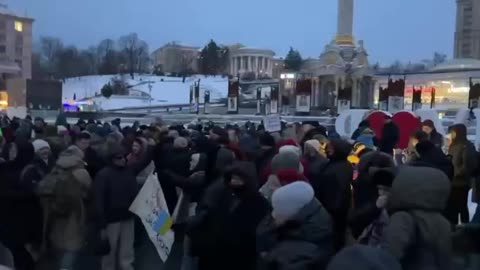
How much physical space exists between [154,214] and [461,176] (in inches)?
188

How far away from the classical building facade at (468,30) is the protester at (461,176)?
111 metres

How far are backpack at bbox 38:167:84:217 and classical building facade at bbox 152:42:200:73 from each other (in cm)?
16166

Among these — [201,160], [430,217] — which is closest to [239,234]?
[430,217]

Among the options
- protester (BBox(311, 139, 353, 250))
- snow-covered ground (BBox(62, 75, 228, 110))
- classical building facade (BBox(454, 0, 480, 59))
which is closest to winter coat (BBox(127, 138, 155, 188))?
protester (BBox(311, 139, 353, 250))

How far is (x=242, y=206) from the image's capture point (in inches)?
224

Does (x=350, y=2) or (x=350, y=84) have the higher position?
(x=350, y=2)

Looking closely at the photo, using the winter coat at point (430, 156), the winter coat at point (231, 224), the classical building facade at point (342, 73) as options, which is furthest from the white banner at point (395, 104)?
the classical building facade at point (342, 73)

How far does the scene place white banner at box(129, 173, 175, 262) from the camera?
7031mm

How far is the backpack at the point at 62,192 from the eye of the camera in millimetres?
6441

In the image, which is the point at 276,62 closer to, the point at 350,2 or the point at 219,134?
the point at 350,2

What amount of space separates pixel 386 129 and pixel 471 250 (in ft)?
27.0

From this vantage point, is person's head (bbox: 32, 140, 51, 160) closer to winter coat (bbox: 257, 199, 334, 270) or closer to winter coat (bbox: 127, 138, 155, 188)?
winter coat (bbox: 127, 138, 155, 188)

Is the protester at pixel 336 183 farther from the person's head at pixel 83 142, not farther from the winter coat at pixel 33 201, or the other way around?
the person's head at pixel 83 142

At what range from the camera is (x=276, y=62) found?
163 metres
